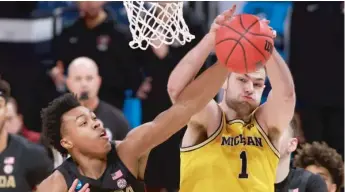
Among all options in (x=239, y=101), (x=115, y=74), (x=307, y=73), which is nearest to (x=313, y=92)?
(x=307, y=73)

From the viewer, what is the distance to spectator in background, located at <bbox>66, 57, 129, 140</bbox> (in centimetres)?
770

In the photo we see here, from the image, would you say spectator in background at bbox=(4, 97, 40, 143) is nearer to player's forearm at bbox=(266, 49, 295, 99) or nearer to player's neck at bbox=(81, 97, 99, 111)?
player's neck at bbox=(81, 97, 99, 111)

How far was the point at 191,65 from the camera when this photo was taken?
516 cm

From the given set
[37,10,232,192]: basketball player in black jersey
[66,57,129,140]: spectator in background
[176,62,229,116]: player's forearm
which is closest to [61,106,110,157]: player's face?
[37,10,232,192]: basketball player in black jersey

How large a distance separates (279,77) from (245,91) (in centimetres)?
24

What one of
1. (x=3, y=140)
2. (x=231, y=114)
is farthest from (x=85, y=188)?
(x=3, y=140)

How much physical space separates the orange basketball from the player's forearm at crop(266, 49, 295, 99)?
201mm

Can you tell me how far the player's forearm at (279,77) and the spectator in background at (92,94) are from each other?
2.59m

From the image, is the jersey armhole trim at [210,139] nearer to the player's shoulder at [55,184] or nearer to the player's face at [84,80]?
the player's shoulder at [55,184]

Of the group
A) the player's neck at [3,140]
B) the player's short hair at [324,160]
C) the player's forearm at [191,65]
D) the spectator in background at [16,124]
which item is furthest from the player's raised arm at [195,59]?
the spectator in background at [16,124]

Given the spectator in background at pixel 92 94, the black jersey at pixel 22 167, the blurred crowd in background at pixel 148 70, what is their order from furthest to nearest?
the blurred crowd in background at pixel 148 70
the spectator in background at pixel 92 94
the black jersey at pixel 22 167

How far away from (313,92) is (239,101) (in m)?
2.98

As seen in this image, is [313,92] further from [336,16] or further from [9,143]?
[9,143]

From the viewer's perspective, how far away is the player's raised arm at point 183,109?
521 cm
